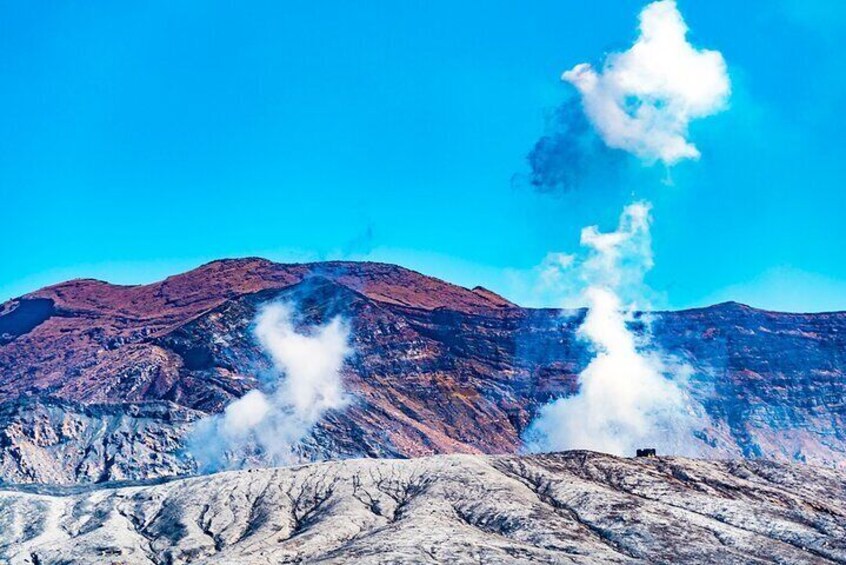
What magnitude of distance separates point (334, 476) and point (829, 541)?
70752 millimetres

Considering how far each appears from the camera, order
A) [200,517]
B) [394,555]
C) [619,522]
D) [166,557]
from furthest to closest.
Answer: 1. [200,517]
2. [166,557]
3. [619,522]
4. [394,555]

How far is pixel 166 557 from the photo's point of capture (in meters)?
138

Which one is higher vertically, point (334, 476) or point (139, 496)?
point (334, 476)

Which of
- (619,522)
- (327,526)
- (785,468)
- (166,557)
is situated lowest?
(166,557)

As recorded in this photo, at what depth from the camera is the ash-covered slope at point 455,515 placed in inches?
4705

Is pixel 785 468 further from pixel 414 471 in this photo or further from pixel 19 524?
pixel 19 524

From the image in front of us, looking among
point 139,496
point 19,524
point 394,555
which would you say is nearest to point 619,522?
point 394,555

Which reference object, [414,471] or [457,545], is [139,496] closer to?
[414,471]

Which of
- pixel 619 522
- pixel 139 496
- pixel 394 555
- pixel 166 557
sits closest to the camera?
pixel 394 555

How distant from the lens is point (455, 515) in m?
137

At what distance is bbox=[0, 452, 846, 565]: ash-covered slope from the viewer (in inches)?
4705

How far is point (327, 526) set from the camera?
135m

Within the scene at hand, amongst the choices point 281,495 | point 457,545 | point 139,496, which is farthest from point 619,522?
point 139,496

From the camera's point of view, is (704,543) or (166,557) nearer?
(704,543)
